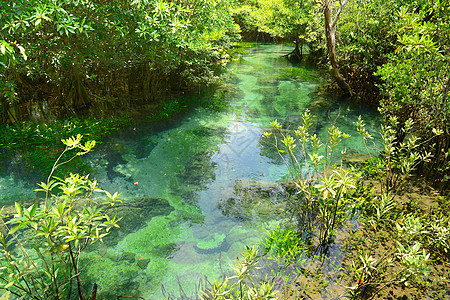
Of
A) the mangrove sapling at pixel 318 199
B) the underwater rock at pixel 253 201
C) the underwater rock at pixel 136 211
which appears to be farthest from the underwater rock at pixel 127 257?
the mangrove sapling at pixel 318 199

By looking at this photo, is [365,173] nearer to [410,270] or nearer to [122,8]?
[410,270]

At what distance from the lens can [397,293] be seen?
2789 millimetres

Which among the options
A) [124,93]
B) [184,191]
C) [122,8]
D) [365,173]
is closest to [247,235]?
[184,191]

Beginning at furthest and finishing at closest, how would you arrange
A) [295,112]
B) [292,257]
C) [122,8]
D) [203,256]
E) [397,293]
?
[295,112] < [122,8] < [203,256] < [292,257] < [397,293]

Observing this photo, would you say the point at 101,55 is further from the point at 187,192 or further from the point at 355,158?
the point at 355,158

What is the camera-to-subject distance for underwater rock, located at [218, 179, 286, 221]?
4.25 meters

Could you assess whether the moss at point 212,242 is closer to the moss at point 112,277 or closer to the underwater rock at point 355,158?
the moss at point 112,277

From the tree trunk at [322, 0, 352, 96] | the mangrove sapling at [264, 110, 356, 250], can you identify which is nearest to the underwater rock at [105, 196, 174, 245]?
the mangrove sapling at [264, 110, 356, 250]

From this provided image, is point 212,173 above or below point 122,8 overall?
below

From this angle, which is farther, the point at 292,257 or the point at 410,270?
the point at 292,257

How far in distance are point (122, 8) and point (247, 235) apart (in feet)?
17.9

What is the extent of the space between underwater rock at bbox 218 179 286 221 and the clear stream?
0.05ft

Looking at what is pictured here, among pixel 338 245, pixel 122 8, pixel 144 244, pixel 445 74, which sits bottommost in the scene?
pixel 144 244

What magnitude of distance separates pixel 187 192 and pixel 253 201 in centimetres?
116
